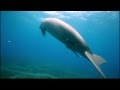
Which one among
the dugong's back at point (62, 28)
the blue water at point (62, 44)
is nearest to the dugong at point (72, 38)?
the dugong's back at point (62, 28)

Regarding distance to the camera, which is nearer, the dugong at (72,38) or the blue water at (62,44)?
the dugong at (72,38)

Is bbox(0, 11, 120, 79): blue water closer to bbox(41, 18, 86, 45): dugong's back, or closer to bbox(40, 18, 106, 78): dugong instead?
bbox(40, 18, 106, 78): dugong

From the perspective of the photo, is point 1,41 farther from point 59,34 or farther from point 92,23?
point 92,23

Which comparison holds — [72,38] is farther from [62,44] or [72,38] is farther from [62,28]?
[62,44]

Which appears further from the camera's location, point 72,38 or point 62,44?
point 62,44

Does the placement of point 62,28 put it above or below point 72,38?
above

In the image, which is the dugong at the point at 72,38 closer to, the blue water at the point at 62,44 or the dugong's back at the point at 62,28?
the dugong's back at the point at 62,28

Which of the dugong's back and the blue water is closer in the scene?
the dugong's back

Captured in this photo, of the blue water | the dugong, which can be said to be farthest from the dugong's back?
the blue water

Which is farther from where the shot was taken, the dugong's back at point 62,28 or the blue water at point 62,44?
the blue water at point 62,44

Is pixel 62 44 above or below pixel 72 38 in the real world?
above

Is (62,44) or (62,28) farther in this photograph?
(62,44)

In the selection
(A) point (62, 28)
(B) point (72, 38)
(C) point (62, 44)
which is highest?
(C) point (62, 44)

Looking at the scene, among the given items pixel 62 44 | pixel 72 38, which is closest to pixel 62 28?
pixel 72 38
